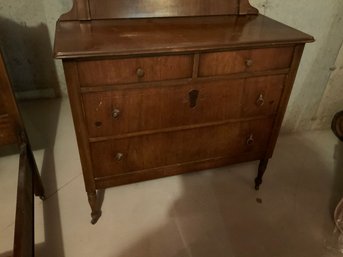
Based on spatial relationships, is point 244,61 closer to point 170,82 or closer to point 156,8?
point 170,82

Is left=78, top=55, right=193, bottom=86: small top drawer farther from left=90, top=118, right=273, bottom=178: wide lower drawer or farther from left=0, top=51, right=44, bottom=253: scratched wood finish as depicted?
left=0, top=51, right=44, bottom=253: scratched wood finish

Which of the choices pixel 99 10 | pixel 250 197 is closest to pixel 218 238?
pixel 250 197

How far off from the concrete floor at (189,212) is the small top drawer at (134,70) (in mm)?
878

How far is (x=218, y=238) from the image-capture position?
1.57m

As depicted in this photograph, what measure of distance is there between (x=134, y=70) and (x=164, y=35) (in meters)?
0.21

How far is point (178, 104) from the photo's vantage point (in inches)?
49.4

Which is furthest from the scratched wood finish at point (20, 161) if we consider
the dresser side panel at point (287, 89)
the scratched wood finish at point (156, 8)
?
the dresser side panel at point (287, 89)

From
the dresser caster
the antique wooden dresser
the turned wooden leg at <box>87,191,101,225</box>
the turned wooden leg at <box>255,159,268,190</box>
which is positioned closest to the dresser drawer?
the antique wooden dresser

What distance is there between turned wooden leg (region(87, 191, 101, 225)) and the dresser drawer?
812 mm

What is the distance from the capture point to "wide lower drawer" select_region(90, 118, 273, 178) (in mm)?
1323

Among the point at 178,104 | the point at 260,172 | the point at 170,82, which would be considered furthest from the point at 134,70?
the point at 260,172

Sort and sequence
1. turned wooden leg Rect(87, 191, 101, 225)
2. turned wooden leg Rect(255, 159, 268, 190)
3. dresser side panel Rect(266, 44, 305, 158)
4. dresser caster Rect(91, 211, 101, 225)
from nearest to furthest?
dresser side panel Rect(266, 44, 305, 158) < turned wooden leg Rect(87, 191, 101, 225) < dresser caster Rect(91, 211, 101, 225) < turned wooden leg Rect(255, 159, 268, 190)

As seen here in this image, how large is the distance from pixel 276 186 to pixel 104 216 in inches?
44.9

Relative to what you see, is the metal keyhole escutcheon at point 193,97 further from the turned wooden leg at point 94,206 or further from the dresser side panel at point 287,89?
the turned wooden leg at point 94,206
